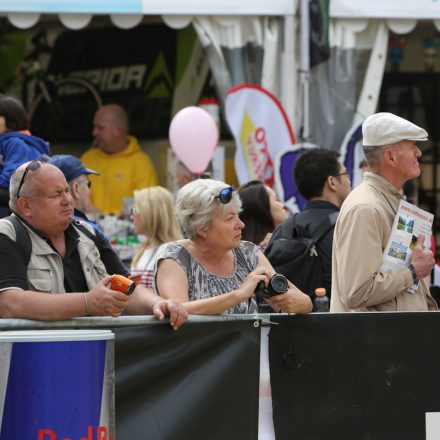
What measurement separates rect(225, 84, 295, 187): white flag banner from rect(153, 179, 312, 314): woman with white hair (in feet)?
16.3

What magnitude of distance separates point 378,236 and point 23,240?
1645 mm

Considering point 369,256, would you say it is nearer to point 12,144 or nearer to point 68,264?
point 68,264

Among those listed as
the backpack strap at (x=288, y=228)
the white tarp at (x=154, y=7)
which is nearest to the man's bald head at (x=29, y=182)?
the backpack strap at (x=288, y=228)

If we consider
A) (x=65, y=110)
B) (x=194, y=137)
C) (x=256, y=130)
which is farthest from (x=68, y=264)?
(x=65, y=110)

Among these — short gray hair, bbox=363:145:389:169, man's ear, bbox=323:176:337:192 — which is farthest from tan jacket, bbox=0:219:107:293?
man's ear, bbox=323:176:337:192

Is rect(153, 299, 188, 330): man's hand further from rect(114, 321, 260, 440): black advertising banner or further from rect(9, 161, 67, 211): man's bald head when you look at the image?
rect(9, 161, 67, 211): man's bald head

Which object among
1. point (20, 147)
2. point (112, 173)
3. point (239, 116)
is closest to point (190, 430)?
point (20, 147)

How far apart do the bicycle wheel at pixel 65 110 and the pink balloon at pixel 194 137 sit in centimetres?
269

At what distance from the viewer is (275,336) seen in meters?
5.27

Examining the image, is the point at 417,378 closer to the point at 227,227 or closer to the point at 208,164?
the point at 227,227

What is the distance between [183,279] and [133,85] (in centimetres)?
792

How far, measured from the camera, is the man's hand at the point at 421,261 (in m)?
5.61

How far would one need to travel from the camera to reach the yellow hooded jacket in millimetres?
11492

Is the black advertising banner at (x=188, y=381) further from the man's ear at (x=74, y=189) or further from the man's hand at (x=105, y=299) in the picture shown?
the man's ear at (x=74, y=189)
